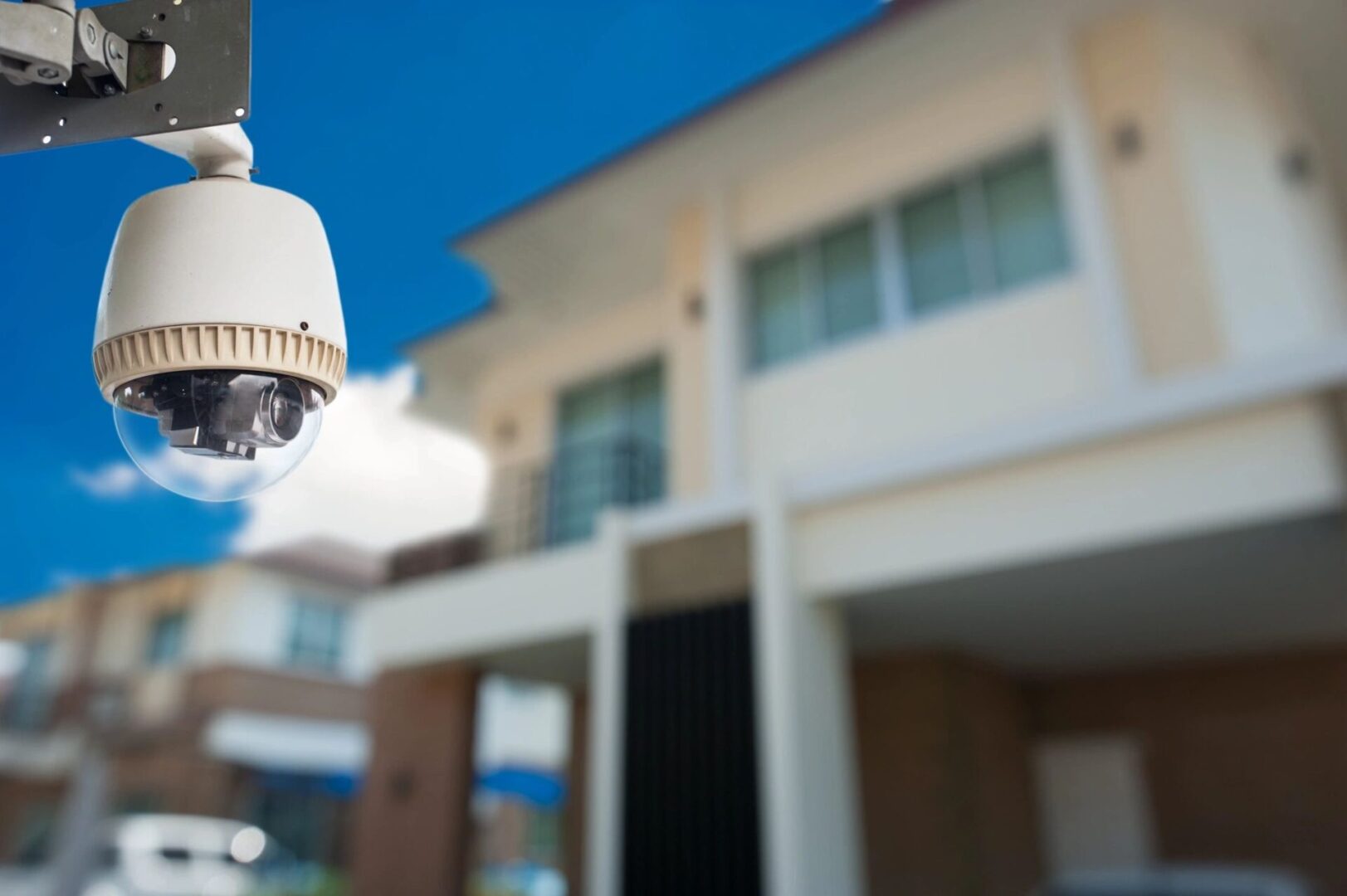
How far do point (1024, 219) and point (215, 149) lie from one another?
6.87 meters

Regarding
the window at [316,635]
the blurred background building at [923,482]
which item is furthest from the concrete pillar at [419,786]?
the window at [316,635]

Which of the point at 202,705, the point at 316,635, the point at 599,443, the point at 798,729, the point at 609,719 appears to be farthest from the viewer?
the point at 316,635

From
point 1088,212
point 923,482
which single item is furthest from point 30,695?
point 1088,212

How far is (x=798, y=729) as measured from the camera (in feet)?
19.6

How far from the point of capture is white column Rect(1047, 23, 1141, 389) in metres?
6.38

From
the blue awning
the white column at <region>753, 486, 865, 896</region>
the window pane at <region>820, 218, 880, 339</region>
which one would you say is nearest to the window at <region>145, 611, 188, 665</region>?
the blue awning

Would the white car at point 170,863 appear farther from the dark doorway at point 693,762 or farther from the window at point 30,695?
the dark doorway at point 693,762

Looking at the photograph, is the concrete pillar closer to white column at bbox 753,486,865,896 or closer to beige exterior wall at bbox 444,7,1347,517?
beige exterior wall at bbox 444,7,1347,517

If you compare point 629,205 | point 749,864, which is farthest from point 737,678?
point 629,205

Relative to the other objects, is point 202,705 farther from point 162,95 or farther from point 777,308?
point 162,95

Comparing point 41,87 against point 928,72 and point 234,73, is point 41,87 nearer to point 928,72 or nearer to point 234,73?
point 234,73

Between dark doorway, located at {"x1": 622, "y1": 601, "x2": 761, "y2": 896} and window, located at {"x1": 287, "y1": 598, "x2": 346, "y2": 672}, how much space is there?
1350 centimetres

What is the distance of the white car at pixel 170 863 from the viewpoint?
1425 cm

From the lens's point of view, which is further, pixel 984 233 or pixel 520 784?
pixel 520 784
